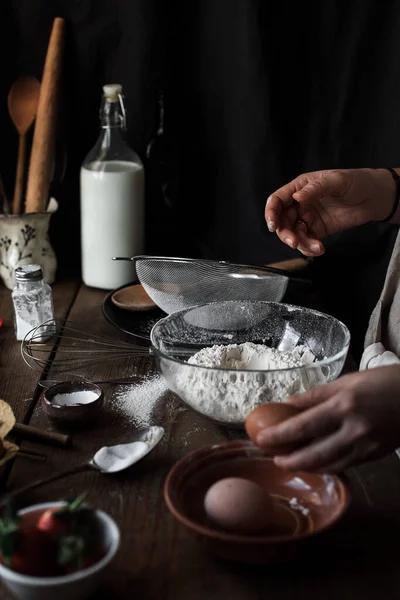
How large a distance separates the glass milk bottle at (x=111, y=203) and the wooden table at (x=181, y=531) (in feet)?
1.87

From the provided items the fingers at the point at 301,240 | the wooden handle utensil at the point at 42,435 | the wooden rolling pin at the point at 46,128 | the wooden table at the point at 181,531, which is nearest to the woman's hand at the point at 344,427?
the wooden table at the point at 181,531

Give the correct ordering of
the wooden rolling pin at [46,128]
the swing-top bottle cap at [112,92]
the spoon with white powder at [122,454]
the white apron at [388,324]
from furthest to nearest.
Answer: the wooden rolling pin at [46,128] → the swing-top bottle cap at [112,92] → the white apron at [388,324] → the spoon with white powder at [122,454]

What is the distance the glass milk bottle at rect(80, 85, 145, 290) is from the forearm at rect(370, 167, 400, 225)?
0.54 meters

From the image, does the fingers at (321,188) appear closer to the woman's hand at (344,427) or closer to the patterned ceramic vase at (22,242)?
the woman's hand at (344,427)

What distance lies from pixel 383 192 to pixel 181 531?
76 cm

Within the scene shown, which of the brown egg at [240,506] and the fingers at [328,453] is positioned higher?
the fingers at [328,453]

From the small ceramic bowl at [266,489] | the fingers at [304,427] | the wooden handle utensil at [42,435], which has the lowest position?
the wooden handle utensil at [42,435]

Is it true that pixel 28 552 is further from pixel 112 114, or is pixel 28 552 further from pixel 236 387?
pixel 112 114

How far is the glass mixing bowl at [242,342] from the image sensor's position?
999 millimetres

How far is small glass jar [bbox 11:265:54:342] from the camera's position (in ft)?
4.50

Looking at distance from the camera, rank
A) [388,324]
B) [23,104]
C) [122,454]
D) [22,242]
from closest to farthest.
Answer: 1. [122,454]
2. [388,324]
3. [22,242]
4. [23,104]

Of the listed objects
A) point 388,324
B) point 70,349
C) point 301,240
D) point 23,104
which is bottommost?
point 70,349

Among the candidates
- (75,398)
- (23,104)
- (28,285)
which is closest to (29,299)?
(28,285)

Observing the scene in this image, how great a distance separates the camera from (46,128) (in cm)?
174
